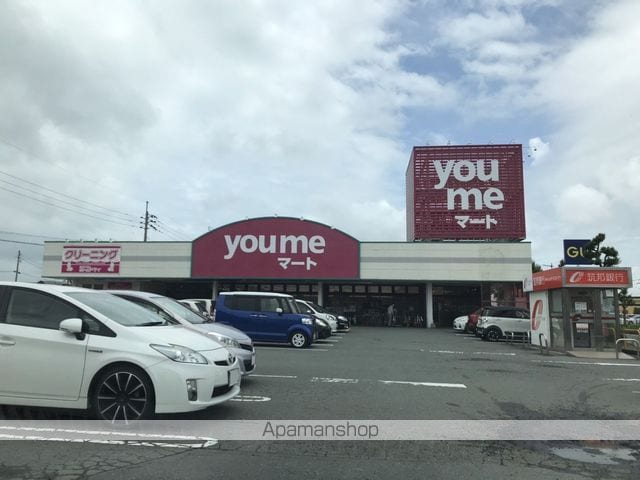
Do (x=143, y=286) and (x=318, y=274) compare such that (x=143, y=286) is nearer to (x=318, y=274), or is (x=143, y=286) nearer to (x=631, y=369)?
(x=318, y=274)

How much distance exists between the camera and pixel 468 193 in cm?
3809

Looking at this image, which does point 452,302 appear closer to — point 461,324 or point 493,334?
point 461,324

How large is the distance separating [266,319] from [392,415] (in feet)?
33.9

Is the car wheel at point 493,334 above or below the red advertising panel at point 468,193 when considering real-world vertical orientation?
below

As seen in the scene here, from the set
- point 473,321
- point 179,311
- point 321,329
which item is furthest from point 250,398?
point 473,321

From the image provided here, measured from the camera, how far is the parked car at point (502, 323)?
23.4m

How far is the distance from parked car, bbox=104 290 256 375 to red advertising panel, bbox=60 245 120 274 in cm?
2702

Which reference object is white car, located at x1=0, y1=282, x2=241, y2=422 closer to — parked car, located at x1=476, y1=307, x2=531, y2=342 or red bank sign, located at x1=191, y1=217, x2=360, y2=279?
parked car, located at x1=476, y1=307, x2=531, y2=342

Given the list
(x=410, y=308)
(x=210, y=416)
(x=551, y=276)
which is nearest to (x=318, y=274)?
(x=410, y=308)

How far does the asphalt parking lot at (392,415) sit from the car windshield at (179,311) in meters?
1.65

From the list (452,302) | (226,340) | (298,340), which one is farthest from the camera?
(452,302)

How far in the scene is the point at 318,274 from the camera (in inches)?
1316

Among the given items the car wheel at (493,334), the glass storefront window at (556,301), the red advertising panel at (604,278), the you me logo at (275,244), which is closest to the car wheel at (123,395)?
the red advertising panel at (604,278)

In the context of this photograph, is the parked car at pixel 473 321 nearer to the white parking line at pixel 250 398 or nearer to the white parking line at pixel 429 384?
the white parking line at pixel 429 384
